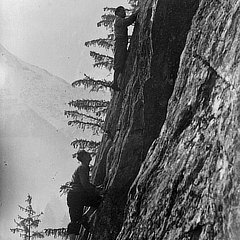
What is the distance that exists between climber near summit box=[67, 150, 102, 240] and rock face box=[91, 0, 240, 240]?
333 millimetres

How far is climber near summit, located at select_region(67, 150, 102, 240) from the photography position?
383 inches

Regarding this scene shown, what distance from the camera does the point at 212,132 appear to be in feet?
19.3

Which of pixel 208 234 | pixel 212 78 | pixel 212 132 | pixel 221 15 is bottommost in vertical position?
pixel 208 234

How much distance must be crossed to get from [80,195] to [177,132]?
12.0 feet

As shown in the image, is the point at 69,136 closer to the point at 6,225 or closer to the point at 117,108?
the point at 6,225

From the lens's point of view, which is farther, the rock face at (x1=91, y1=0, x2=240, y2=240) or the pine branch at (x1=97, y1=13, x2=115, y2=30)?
the pine branch at (x1=97, y1=13, x2=115, y2=30)

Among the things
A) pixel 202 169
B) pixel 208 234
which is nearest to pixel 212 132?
pixel 202 169

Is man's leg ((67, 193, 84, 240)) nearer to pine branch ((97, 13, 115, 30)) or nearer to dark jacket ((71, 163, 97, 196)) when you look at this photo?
dark jacket ((71, 163, 97, 196))

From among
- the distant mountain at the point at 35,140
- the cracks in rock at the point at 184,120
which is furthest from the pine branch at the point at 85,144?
the distant mountain at the point at 35,140

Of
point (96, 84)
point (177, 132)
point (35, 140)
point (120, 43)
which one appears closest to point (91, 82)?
point (96, 84)

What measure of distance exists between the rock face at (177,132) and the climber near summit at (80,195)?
0.33 metres

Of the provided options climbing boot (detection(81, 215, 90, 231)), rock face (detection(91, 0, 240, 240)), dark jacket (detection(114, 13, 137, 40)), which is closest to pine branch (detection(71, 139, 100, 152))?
rock face (detection(91, 0, 240, 240))

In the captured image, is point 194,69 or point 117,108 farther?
point 117,108

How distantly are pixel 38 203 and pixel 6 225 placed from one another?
24.1 meters
